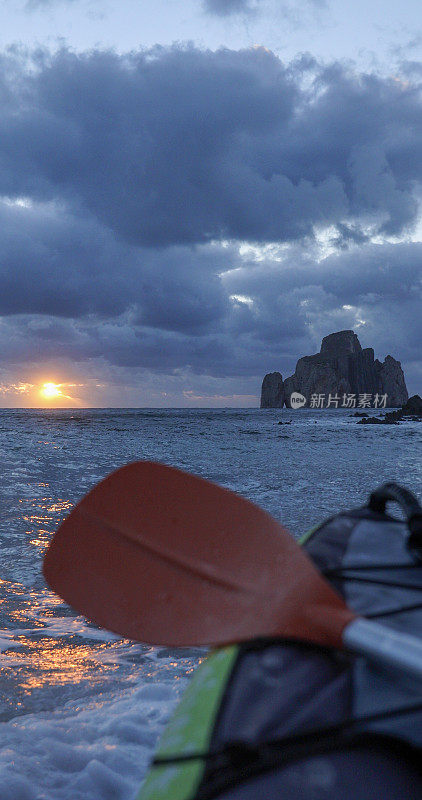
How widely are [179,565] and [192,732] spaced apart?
636 millimetres

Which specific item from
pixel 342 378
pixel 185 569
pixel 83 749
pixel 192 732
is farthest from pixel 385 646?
pixel 342 378

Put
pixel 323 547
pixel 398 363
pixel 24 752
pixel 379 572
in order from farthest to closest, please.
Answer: pixel 398 363 → pixel 24 752 → pixel 323 547 → pixel 379 572

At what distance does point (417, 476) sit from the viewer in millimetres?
7684

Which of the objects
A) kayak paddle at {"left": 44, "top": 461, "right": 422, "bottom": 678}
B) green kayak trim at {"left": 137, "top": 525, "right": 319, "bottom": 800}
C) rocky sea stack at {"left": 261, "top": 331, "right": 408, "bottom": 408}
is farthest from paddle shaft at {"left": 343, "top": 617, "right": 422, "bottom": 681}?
rocky sea stack at {"left": 261, "top": 331, "right": 408, "bottom": 408}

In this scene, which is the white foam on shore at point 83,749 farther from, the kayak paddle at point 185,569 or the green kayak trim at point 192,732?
the green kayak trim at point 192,732

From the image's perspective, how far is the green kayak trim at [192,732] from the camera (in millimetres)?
714

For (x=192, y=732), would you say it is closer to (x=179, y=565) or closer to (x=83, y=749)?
(x=179, y=565)

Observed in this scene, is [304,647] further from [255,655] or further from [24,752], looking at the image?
[24,752]

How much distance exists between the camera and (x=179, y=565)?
1.44 meters

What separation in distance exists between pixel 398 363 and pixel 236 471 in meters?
107

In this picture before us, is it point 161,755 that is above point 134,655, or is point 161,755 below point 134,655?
above

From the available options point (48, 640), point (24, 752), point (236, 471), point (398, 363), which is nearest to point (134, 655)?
point (48, 640)

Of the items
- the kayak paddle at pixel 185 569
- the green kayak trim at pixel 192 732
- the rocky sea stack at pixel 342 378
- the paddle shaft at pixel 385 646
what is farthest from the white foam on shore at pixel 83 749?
the rocky sea stack at pixel 342 378

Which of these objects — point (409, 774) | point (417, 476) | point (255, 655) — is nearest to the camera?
point (409, 774)
